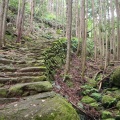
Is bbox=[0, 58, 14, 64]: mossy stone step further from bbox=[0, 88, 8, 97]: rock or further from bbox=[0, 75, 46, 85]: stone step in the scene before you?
bbox=[0, 88, 8, 97]: rock

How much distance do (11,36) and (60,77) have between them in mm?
7719

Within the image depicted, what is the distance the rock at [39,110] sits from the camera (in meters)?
3.91

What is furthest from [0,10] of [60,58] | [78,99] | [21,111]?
[21,111]

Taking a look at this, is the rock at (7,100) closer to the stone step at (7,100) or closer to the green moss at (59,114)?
A: the stone step at (7,100)

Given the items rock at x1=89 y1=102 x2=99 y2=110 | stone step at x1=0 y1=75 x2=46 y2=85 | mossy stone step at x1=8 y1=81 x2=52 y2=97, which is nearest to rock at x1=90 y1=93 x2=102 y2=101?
rock at x1=89 y1=102 x2=99 y2=110

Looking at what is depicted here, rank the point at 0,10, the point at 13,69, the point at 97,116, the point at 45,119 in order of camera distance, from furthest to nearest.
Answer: the point at 0,10 < the point at 13,69 < the point at 97,116 < the point at 45,119

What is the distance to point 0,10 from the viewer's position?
1100 cm

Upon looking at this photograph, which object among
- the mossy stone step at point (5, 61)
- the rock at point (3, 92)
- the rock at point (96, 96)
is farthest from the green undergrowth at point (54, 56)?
the rock at point (3, 92)

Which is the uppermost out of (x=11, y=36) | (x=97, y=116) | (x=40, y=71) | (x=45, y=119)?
(x=11, y=36)

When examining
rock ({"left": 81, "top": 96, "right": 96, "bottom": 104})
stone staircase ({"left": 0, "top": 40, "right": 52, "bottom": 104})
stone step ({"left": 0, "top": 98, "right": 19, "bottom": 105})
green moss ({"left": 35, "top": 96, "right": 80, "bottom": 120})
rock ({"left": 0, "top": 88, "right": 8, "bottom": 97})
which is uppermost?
stone staircase ({"left": 0, "top": 40, "right": 52, "bottom": 104})

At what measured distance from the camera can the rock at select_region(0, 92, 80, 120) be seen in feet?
12.8

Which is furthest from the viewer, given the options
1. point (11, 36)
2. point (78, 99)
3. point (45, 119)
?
point (11, 36)

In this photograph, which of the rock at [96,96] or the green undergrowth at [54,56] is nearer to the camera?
the rock at [96,96]

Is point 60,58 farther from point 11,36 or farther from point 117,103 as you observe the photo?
point 11,36
